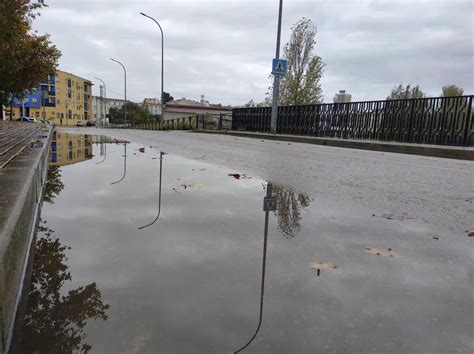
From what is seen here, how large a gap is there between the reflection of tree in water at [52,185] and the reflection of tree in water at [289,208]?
2.14 meters

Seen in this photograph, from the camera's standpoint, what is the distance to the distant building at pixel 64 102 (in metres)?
98.7

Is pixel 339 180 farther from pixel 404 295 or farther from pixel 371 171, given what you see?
pixel 404 295

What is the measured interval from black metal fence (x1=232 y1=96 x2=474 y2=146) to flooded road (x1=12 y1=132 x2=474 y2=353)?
1006cm

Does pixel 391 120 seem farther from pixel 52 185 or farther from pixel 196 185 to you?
pixel 52 185

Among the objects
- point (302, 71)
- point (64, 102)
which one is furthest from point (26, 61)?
point (64, 102)

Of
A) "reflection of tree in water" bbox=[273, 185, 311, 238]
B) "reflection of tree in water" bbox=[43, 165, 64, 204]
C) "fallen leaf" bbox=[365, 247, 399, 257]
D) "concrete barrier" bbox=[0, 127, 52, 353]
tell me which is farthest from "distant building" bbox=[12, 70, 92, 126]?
"fallen leaf" bbox=[365, 247, 399, 257]

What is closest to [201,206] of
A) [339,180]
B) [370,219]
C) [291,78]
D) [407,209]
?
[370,219]

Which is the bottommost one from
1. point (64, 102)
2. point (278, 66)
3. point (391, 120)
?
point (391, 120)

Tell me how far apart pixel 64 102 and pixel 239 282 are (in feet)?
389

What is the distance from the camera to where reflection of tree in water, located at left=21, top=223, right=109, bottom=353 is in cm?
145

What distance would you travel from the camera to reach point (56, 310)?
1.68 metres

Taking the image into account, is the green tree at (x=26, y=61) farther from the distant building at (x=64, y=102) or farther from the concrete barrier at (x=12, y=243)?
the distant building at (x=64, y=102)

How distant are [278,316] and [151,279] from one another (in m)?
0.70

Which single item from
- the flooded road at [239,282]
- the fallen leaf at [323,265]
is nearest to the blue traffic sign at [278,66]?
the flooded road at [239,282]
